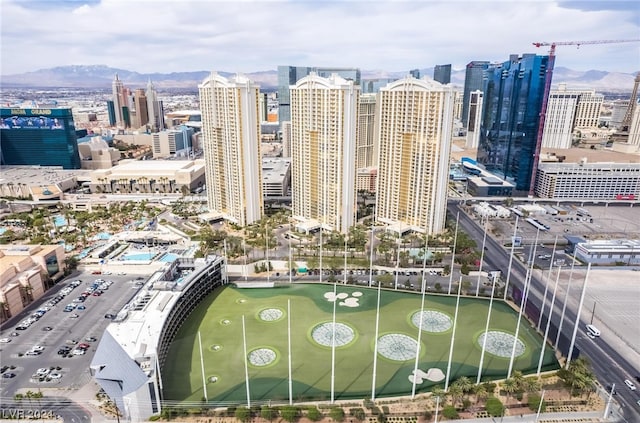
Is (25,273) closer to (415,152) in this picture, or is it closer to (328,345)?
(328,345)

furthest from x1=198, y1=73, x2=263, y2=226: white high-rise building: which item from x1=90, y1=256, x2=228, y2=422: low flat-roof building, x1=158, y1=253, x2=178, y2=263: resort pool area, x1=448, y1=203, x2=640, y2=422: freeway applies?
x1=448, y1=203, x2=640, y2=422: freeway

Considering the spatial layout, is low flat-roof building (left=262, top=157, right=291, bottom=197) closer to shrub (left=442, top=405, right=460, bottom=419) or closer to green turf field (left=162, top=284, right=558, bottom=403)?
green turf field (left=162, top=284, right=558, bottom=403)

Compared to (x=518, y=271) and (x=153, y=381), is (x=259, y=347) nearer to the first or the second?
(x=153, y=381)

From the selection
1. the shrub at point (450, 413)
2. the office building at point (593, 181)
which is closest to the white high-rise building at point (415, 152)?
the shrub at point (450, 413)

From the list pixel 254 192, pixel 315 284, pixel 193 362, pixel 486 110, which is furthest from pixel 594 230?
pixel 193 362

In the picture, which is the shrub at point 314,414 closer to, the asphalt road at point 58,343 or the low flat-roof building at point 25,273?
the asphalt road at point 58,343

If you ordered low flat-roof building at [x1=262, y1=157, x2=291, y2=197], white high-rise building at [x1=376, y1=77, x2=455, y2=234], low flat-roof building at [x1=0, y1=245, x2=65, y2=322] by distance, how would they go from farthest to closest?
low flat-roof building at [x1=262, y1=157, x2=291, y2=197] → white high-rise building at [x1=376, y1=77, x2=455, y2=234] → low flat-roof building at [x1=0, y1=245, x2=65, y2=322]

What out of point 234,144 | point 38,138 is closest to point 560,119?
point 234,144
